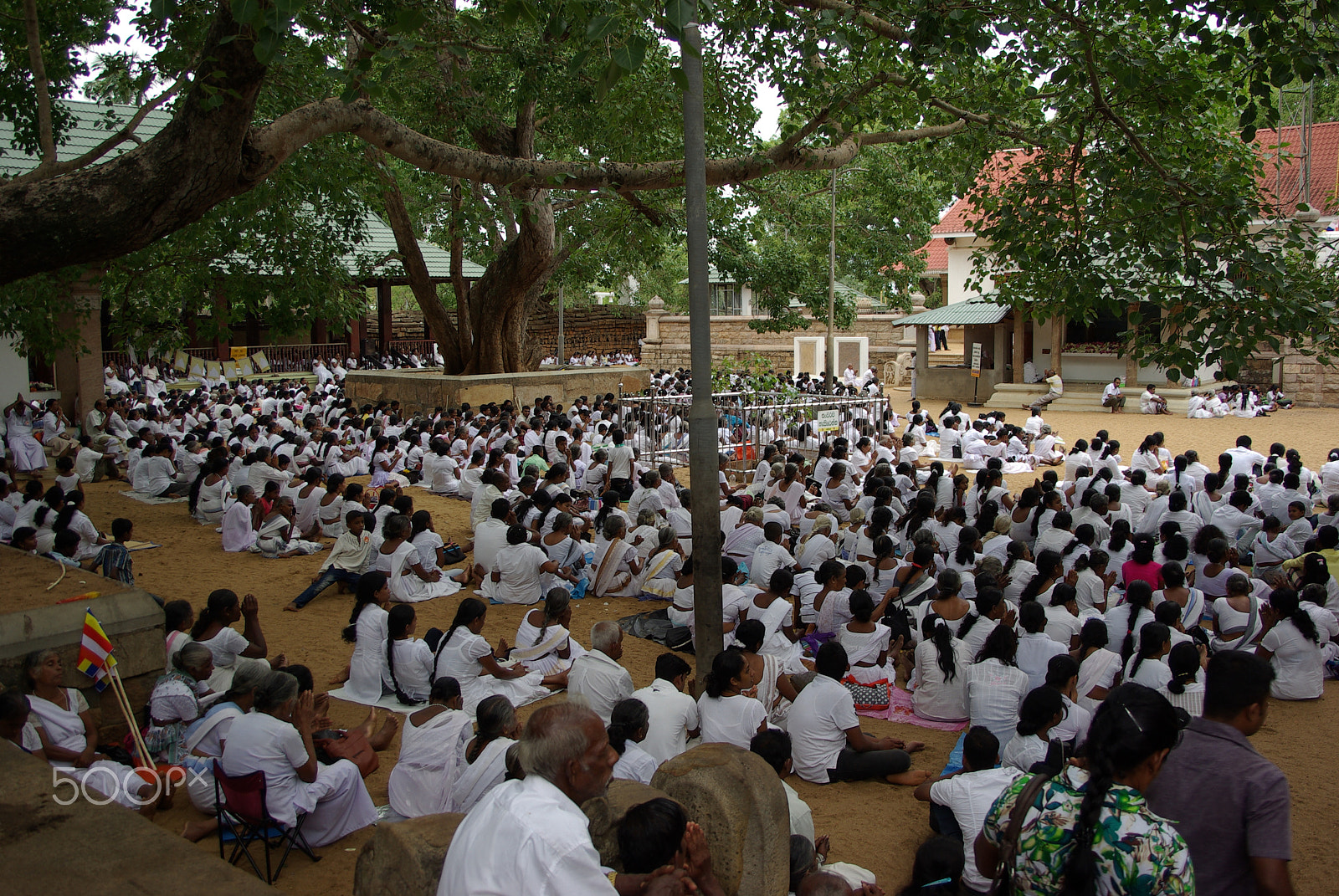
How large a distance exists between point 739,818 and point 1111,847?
136 cm

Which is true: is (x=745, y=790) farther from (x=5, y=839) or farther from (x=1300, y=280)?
(x=1300, y=280)

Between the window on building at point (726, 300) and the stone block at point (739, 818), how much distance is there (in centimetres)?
3300

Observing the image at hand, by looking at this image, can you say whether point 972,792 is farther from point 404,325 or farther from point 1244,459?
point 404,325

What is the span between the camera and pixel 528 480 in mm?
10305

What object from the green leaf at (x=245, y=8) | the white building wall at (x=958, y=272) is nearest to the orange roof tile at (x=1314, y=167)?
the white building wall at (x=958, y=272)

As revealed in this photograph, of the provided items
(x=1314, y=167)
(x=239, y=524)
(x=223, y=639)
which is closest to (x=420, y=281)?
(x=239, y=524)

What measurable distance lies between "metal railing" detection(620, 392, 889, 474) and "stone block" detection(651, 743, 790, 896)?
10.2m

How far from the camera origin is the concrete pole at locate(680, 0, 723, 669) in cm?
492

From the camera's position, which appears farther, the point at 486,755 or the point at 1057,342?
the point at 1057,342

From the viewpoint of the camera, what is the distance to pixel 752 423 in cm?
1535

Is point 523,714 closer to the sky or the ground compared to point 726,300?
closer to the ground

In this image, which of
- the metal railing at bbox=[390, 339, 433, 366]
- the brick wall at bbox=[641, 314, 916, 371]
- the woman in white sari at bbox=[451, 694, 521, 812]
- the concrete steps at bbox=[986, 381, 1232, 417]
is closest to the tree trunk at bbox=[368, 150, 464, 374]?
the brick wall at bbox=[641, 314, 916, 371]

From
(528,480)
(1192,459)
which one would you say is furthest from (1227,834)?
(1192,459)

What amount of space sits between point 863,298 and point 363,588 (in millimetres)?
28816
